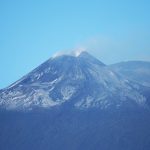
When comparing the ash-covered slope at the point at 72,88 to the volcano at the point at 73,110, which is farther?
the ash-covered slope at the point at 72,88

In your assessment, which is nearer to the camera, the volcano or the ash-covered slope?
the volcano

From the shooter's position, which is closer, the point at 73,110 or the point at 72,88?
the point at 73,110

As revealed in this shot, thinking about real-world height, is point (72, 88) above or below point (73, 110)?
above

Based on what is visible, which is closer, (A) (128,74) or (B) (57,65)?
(B) (57,65)

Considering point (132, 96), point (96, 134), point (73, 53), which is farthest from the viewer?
point (73, 53)

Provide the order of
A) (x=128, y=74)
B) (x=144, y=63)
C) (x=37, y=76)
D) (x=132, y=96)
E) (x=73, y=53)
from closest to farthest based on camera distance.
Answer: (x=132, y=96)
(x=37, y=76)
(x=73, y=53)
(x=128, y=74)
(x=144, y=63)

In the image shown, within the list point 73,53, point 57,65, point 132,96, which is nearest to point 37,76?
point 57,65

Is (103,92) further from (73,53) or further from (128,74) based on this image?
(128,74)

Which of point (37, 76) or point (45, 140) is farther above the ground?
point (37, 76)
